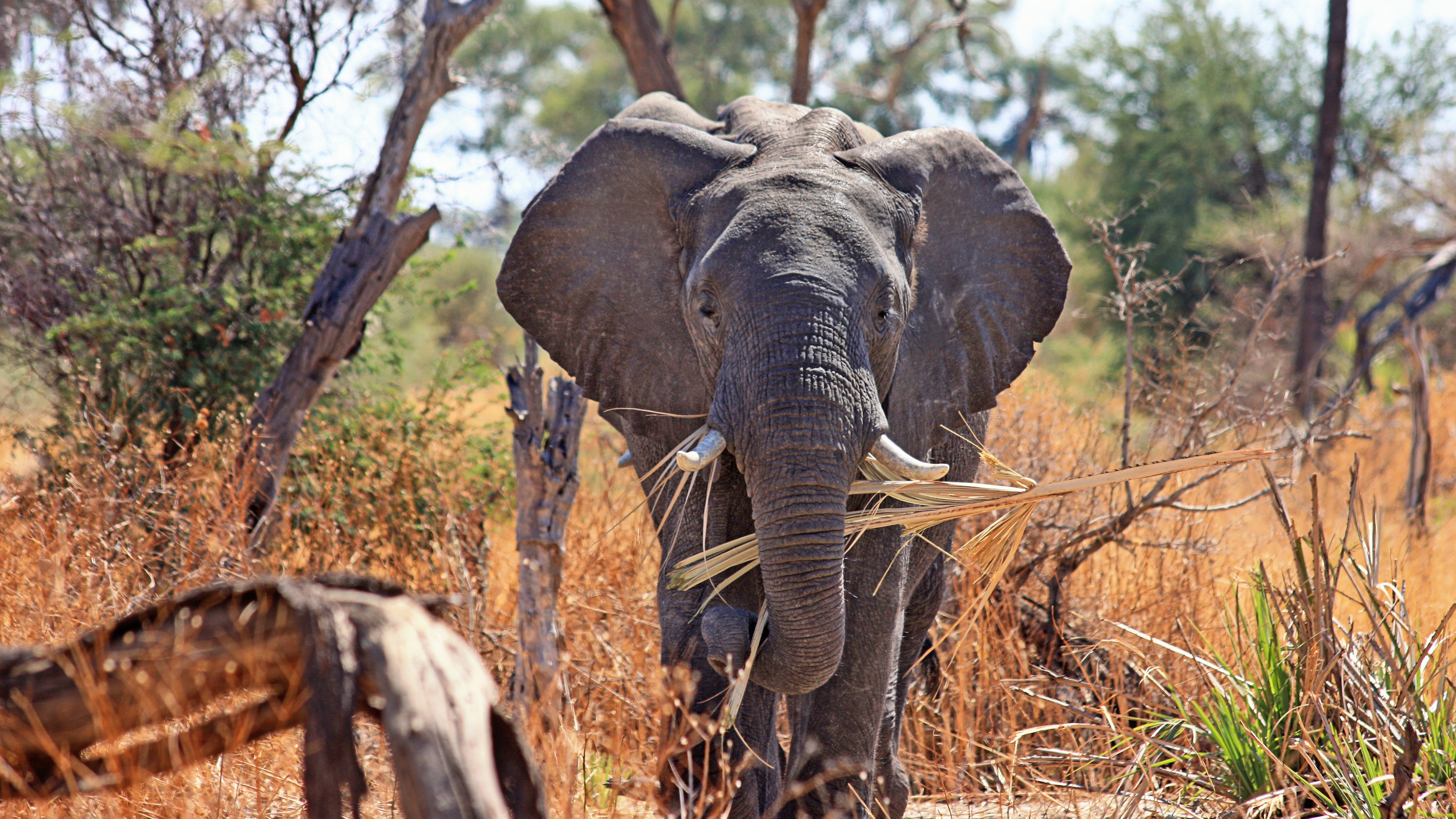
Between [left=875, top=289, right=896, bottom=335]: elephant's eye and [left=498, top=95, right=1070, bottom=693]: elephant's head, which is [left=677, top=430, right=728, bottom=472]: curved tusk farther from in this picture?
[left=875, top=289, right=896, bottom=335]: elephant's eye

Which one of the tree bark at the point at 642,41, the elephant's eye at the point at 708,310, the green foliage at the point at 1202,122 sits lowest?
the elephant's eye at the point at 708,310

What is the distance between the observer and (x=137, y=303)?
6.27m

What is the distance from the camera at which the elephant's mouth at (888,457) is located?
2.87m

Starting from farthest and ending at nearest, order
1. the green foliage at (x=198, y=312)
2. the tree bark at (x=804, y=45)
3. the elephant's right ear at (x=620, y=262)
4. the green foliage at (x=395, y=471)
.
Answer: the tree bark at (x=804, y=45) → the green foliage at (x=198, y=312) → the green foliage at (x=395, y=471) → the elephant's right ear at (x=620, y=262)

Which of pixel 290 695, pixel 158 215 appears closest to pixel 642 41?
pixel 158 215

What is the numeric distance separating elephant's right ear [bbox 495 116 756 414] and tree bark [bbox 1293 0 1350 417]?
8935 mm

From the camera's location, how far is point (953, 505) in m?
2.95

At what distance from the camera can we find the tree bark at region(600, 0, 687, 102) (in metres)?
9.16

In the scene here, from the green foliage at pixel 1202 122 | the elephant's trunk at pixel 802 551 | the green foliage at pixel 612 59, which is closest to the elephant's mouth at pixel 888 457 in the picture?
the elephant's trunk at pixel 802 551

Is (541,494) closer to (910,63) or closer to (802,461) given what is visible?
(802,461)

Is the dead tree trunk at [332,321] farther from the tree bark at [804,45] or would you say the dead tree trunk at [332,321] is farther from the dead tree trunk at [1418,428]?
the dead tree trunk at [1418,428]

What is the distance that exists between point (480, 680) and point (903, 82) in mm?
26516

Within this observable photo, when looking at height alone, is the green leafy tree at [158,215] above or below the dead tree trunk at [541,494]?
above

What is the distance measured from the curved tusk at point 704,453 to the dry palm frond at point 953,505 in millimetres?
284
